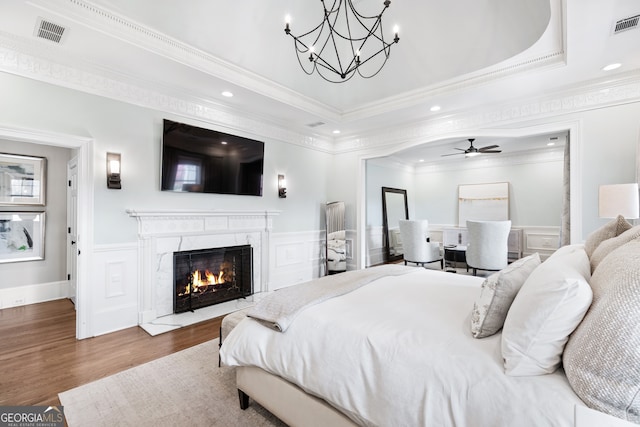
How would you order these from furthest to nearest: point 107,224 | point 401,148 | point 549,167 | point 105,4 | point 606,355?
point 549,167 < point 401,148 < point 107,224 < point 105,4 < point 606,355

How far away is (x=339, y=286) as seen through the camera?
7.05ft

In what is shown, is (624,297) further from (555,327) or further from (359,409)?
(359,409)

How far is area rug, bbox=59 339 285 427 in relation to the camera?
6.02 feet

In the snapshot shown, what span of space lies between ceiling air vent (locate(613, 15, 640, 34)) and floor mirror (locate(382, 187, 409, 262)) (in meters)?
5.27

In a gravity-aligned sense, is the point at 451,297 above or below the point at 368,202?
below

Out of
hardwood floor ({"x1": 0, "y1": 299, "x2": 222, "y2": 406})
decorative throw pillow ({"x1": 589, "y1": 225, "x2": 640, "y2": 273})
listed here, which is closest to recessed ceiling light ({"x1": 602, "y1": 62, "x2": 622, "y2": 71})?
decorative throw pillow ({"x1": 589, "y1": 225, "x2": 640, "y2": 273})

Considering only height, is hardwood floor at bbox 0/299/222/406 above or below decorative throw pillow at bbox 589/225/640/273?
below

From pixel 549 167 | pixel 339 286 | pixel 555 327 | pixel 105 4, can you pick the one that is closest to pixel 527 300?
pixel 555 327

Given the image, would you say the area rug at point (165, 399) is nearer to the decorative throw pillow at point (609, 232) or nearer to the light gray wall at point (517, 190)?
the decorative throw pillow at point (609, 232)

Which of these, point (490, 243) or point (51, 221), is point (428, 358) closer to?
point (490, 243)

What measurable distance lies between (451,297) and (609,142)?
3.13 meters

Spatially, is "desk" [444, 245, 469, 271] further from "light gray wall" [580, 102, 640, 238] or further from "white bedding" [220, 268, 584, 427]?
"white bedding" [220, 268, 584, 427]

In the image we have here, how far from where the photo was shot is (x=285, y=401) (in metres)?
1.63

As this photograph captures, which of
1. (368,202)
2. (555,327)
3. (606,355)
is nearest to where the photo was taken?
(606,355)
